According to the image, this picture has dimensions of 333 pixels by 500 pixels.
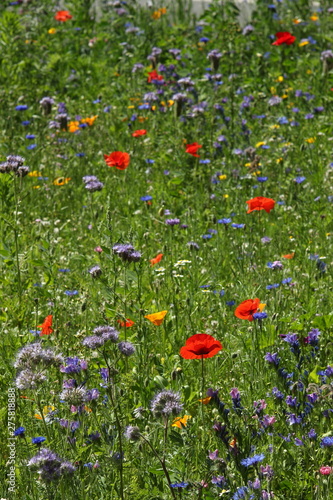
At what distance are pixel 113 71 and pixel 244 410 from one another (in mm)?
5407

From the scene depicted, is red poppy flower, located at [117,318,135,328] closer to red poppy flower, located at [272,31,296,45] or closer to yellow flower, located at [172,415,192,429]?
yellow flower, located at [172,415,192,429]

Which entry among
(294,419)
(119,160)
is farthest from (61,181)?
(294,419)

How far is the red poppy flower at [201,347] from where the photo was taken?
233 cm

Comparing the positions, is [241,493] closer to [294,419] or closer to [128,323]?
[294,419]

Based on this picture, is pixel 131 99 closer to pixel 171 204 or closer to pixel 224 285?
pixel 171 204

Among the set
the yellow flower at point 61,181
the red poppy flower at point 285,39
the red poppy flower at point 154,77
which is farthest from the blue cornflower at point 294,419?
the red poppy flower at point 285,39

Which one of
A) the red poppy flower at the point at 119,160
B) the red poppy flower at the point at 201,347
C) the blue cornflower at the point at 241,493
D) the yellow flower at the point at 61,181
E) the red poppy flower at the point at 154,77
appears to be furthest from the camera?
the red poppy flower at the point at 154,77

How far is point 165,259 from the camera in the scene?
4035 mm

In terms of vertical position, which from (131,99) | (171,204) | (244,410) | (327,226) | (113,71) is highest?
(113,71)

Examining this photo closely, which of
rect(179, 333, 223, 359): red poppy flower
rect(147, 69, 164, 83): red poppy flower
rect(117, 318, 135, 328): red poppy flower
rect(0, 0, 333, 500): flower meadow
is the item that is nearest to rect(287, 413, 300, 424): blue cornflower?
rect(0, 0, 333, 500): flower meadow

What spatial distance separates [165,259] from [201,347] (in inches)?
67.7

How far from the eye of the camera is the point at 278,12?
Result: 28.0ft

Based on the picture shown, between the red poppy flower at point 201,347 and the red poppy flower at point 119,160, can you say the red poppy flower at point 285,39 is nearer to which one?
the red poppy flower at point 119,160

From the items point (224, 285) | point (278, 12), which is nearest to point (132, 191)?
point (224, 285)
